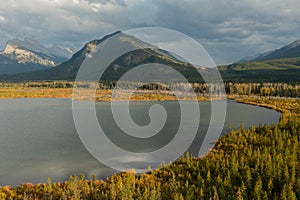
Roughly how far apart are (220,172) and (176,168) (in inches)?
181

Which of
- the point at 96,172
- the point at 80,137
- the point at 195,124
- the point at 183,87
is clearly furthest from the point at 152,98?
the point at 96,172

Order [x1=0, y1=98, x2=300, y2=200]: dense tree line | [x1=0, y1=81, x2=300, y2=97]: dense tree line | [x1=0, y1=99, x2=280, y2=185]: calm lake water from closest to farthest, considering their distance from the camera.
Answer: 1. [x1=0, y1=98, x2=300, y2=200]: dense tree line
2. [x1=0, y1=99, x2=280, y2=185]: calm lake water
3. [x1=0, y1=81, x2=300, y2=97]: dense tree line

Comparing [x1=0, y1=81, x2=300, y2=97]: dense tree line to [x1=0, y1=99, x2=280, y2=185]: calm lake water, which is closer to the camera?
[x1=0, y1=99, x2=280, y2=185]: calm lake water

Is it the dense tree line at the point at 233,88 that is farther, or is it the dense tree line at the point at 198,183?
the dense tree line at the point at 233,88

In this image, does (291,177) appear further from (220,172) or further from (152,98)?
(152,98)

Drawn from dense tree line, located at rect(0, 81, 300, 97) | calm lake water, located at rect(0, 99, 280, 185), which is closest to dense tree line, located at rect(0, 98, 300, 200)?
calm lake water, located at rect(0, 99, 280, 185)

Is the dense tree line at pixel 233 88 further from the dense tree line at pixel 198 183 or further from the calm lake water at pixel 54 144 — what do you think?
the dense tree line at pixel 198 183

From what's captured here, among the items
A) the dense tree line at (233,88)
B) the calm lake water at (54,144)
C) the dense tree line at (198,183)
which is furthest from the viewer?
the dense tree line at (233,88)

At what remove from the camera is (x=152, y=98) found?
118 m

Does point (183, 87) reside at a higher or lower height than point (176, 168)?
higher

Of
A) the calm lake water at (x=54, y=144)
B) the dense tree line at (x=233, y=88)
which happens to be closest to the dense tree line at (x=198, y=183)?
the calm lake water at (x=54, y=144)

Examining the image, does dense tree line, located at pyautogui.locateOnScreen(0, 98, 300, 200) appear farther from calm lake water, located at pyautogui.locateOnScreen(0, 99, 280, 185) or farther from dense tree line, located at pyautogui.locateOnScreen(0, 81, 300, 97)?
dense tree line, located at pyautogui.locateOnScreen(0, 81, 300, 97)

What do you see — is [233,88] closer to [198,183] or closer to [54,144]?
[54,144]

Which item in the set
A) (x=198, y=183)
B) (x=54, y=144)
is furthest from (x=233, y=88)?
(x=198, y=183)
